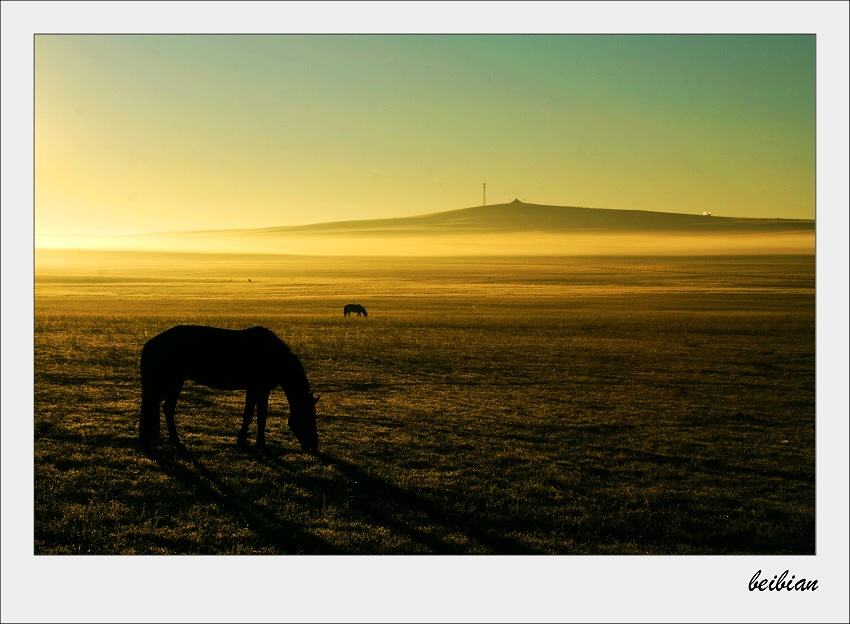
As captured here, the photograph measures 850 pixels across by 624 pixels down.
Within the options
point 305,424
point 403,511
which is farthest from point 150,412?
point 403,511

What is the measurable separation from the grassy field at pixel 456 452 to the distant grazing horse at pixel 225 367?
3.03 feet

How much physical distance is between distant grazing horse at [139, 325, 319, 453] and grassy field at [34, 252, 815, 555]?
3.03 feet

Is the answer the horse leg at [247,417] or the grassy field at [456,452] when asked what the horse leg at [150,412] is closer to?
the grassy field at [456,452]

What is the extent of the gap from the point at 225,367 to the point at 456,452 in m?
4.26

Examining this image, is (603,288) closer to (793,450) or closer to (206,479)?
(793,450)

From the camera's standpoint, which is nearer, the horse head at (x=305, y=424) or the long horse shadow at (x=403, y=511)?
the long horse shadow at (x=403, y=511)

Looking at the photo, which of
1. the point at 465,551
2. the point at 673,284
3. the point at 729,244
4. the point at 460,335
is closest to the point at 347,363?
the point at 460,335

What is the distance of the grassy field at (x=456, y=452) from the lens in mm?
8797

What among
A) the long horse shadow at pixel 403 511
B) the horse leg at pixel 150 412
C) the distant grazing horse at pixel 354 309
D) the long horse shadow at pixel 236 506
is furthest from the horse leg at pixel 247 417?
the distant grazing horse at pixel 354 309

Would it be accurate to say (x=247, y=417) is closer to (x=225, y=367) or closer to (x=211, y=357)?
(x=225, y=367)

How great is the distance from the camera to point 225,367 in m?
11.3

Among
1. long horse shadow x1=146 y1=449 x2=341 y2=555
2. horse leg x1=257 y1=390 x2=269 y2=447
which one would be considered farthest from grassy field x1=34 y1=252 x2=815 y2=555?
horse leg x1=257 y1=390 x2=269 y2=447

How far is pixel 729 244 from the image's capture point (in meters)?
158

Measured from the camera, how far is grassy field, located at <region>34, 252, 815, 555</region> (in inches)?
346
